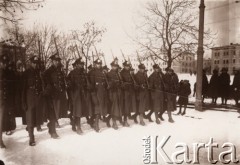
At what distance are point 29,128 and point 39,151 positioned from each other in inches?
16.0

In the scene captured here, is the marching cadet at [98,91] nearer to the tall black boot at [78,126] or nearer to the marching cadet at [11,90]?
the tall black boot at [78,126]

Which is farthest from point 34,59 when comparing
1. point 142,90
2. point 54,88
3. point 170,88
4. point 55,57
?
point 170,88

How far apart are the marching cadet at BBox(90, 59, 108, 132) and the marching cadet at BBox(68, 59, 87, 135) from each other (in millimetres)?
180

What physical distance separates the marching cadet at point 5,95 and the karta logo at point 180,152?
1.86m

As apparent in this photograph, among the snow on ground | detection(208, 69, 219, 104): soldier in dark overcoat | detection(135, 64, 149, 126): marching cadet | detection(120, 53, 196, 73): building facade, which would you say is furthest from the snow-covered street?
detection(208, 69, 219, 104): soldier in dark overcoat

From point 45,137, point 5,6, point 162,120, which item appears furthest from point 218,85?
point 5,6

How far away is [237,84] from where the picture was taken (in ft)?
24.3

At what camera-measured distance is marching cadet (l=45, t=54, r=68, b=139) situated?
488 cm

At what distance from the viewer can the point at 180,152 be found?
4586mm

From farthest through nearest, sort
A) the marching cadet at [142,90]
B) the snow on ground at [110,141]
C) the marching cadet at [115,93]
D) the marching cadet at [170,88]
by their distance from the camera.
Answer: the marching cadet at [170,88], the marching cadet at [142,90], the marching cadet at [115,93], the snow on ground at [110,141]

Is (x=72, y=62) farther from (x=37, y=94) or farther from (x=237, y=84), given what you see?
(x=237, y=84)

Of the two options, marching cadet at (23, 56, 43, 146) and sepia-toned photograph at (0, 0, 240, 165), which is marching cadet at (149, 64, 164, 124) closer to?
sepia-toned photograph at (0, 0, 240, 165)

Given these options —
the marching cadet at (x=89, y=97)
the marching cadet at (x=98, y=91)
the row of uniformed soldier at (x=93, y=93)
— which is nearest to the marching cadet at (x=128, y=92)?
the row of uniformed soldier at (x=93, y=93)

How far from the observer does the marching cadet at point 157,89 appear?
6.00m
